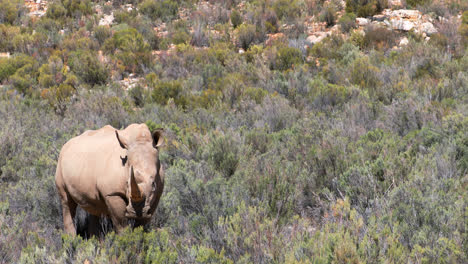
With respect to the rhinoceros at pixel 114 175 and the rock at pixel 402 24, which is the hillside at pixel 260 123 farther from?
the rhinoceros at pixel 114 175

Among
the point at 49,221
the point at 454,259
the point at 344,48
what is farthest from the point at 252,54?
the point at 454,259

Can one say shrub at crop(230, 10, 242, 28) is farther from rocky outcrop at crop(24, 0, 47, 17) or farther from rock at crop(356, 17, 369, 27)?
rocky outcrop at crop(24, 0, 47, 17)

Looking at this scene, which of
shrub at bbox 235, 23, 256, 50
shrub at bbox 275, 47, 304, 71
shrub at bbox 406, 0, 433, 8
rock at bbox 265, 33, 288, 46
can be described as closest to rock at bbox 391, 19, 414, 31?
shrub at bbox 406, 0, 433, 8

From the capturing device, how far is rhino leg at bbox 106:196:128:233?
Answer: 11.7 feet

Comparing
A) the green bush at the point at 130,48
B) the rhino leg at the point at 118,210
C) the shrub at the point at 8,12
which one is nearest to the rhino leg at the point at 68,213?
the rhino leg at the point at 118,210

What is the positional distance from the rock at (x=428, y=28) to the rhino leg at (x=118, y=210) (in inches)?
489

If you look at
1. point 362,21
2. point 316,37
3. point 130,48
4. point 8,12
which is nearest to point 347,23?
point 362,21

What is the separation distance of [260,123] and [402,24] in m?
8.52

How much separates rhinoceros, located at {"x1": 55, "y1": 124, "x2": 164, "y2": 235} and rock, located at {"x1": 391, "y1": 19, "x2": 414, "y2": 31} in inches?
464

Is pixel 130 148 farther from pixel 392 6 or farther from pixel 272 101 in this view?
pixel 392 6

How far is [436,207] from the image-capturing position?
3852mm

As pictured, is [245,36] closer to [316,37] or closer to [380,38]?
[316,37]

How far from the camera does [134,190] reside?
3188mm

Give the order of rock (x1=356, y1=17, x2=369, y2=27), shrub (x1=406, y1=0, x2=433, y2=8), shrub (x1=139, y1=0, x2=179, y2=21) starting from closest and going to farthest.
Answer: rock (x1=356, y1=17, x2=369, y2=27) < shrub (x1=406, y1=0, x2=433, y2=8) < shrub (x1=139, y1=0, x2=179, y2=21)
